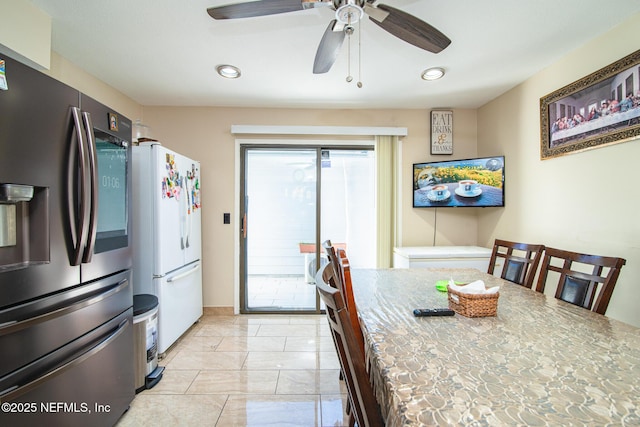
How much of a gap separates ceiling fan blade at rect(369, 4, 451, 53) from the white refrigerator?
1.88 meters

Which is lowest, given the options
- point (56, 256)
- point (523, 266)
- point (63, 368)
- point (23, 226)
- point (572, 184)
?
point (63, 368)

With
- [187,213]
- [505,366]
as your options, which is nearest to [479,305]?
[505,366]

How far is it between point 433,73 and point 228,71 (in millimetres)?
1790

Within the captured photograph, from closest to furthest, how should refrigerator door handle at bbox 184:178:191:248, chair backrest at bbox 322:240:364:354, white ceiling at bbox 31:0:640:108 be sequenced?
chair backrest at bbox 322:240:364:354
white ceiling at bbox 31:0:640:108
refrigerator door handle at bbox 184:178:191:248

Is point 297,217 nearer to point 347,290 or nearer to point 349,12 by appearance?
point 347,290

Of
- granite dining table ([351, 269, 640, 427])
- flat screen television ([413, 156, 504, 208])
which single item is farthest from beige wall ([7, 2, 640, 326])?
granite dining table ([351, 269, 640, 427])

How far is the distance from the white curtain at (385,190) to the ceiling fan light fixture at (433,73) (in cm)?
81

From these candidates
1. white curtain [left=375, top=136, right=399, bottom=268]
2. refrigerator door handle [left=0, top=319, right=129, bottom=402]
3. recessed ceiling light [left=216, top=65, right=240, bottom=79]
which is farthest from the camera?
white curtain [left=375, top=136, right=399, bottom=268]

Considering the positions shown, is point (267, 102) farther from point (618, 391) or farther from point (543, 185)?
point (618, 391)

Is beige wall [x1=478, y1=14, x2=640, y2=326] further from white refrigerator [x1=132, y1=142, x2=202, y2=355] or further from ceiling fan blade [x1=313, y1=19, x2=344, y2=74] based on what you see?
white refrigerator [x1=132, y1=142, x2=202, y2=355]

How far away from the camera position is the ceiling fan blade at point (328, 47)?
1408mm

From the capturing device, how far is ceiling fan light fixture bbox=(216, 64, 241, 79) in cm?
229

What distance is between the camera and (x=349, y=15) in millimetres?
1223

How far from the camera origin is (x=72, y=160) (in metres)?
1.21
